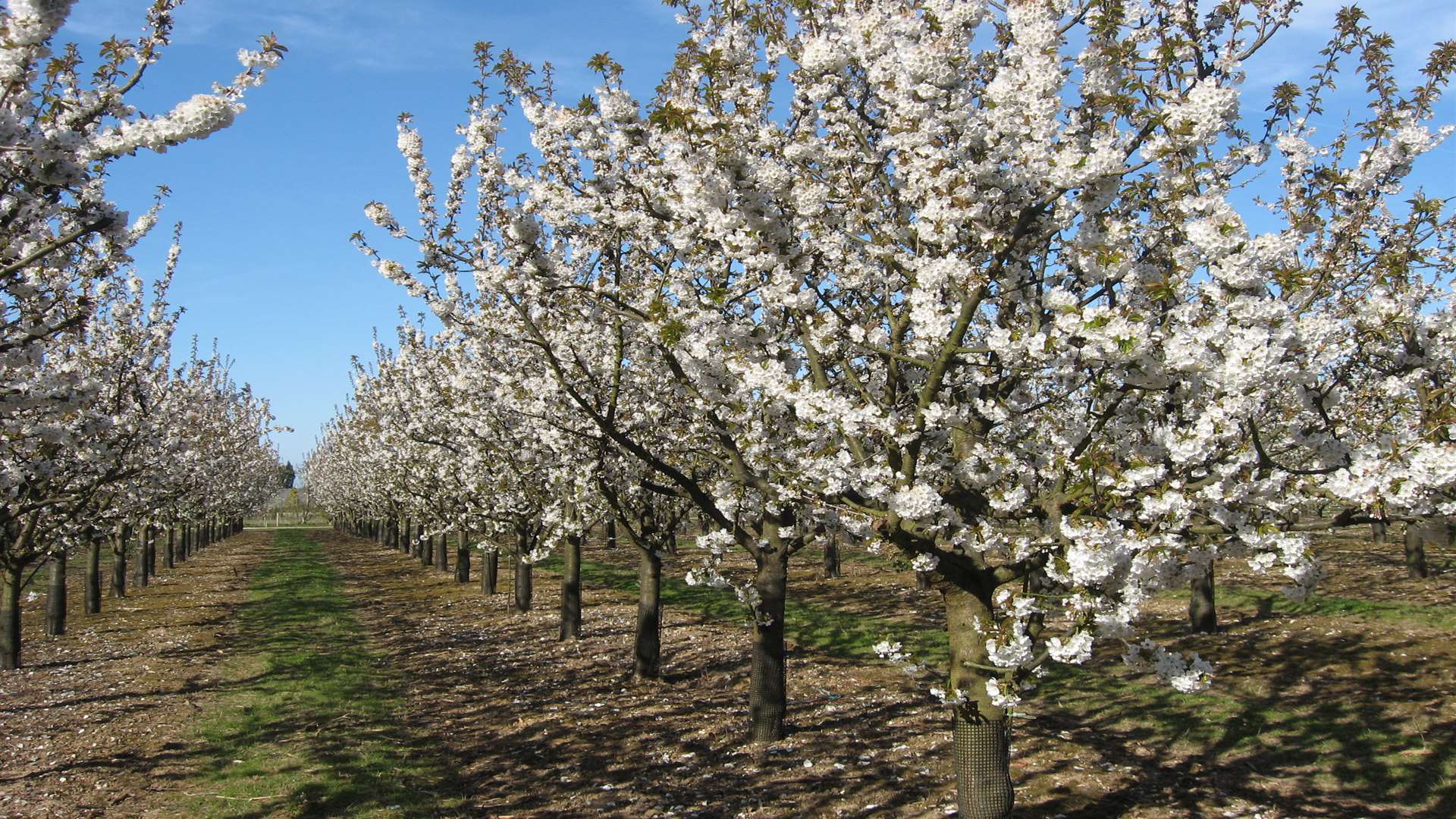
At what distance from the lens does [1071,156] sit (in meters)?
6.26

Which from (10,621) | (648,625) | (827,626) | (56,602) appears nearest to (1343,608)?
(827,626)

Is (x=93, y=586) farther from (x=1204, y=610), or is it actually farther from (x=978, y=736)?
(x=1204, y=610)

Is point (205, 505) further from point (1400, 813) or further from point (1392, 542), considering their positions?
point (1392, 542)

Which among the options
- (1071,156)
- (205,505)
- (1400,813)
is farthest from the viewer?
(205,505)

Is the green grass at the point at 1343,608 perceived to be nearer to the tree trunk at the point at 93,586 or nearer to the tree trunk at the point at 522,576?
the tree trunk at the point at 522,576

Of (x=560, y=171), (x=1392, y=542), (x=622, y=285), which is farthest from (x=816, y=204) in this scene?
(x=1392, y=542)

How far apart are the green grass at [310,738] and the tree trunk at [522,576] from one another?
3948 millimetres

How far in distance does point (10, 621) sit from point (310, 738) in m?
9.21

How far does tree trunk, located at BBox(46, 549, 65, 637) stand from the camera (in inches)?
795

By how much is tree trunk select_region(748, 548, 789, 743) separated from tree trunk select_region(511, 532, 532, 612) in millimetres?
11362

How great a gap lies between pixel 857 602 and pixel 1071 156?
18676 mm

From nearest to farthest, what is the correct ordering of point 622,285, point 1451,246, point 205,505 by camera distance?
point 1451,246 → point 622,285 → point 205,505

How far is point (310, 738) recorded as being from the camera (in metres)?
12.1

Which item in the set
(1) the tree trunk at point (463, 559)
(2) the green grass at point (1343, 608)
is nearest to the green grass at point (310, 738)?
(1) the tree trunk at point (463, 559)
